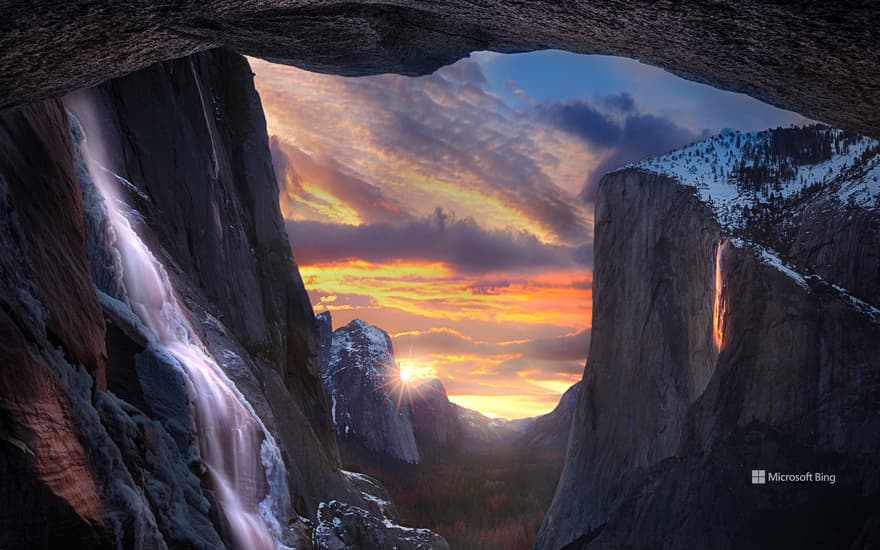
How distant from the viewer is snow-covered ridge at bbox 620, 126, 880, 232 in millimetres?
26672

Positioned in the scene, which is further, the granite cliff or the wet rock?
the wet rock

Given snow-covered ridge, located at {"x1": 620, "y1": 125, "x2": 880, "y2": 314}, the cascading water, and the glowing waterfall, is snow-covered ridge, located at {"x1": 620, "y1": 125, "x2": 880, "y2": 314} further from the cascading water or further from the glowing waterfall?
the cascading water

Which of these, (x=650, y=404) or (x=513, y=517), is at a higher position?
(x=650, y=404)

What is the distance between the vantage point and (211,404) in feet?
40.1

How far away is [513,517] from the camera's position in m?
64.6

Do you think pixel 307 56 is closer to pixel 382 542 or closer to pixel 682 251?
pixel 382 542

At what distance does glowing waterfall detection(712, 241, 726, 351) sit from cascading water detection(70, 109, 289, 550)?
21779 mm

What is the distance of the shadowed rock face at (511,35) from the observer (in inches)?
151

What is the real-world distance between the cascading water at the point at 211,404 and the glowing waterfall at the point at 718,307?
21779 mm

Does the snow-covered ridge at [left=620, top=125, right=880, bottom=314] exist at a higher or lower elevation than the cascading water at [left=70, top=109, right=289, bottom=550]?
higher

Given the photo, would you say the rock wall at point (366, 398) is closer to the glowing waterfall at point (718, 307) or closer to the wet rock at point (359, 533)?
the wet rock at point (359, 533)

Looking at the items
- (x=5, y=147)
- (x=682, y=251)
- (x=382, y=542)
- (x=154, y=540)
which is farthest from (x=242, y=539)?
(x=682, y=251)

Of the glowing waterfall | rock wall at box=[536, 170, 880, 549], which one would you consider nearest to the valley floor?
rock wall at box=[536, 170, 880, 549]

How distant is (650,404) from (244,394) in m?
23.5
